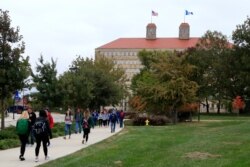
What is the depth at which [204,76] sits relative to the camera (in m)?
96.8

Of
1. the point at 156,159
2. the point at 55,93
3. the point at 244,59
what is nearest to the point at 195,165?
the point at 156,159

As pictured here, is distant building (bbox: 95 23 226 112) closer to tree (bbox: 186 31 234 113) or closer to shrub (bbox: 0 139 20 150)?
tree (bbox: 186 31 234 113)

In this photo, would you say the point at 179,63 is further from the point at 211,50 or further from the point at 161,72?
the point at 211,50

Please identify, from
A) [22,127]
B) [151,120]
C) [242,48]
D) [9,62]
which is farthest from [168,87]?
[22,127]

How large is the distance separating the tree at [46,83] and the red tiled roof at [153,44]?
155 metres

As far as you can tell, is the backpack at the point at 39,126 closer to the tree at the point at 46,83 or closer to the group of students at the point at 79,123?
the group of students at the point at 79,123

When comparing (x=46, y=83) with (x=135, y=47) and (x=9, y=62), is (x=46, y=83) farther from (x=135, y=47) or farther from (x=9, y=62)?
(x=135, y=47)

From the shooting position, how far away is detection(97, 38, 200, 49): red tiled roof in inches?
7505

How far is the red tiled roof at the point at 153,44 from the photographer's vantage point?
7505 inches

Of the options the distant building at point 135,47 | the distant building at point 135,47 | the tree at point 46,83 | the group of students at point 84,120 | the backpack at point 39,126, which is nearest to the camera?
the backpack at point 39,126

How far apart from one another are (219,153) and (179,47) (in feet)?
567

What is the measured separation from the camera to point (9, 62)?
26.4 metres

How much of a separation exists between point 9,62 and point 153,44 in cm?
16908

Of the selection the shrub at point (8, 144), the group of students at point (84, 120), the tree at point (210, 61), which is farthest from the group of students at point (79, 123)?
the tree at point (210, 61)
